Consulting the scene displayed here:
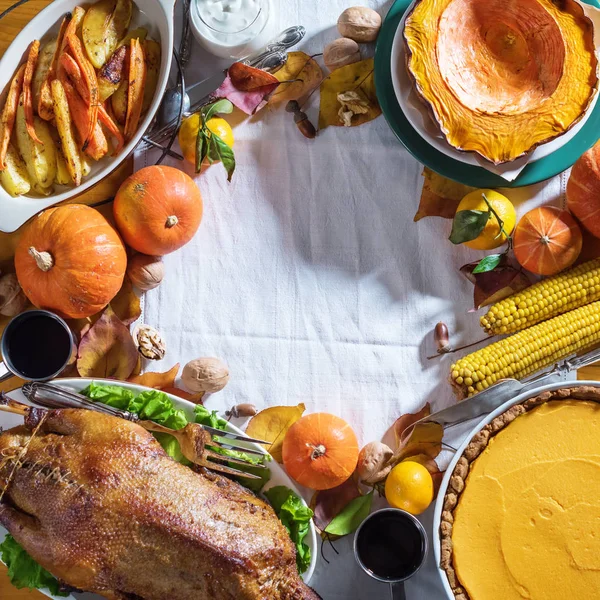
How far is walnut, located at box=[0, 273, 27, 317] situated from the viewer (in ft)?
5.83

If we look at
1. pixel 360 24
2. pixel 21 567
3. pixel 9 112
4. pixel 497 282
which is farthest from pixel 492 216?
pixel 21 567

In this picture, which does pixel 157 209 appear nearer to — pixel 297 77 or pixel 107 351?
pixel 107 351

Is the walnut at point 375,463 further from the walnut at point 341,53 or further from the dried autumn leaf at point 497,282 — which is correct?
the walnut at point 341,53

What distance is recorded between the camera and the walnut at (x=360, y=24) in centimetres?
179

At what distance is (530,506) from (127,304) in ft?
3.31

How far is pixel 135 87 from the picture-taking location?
5.59 feet

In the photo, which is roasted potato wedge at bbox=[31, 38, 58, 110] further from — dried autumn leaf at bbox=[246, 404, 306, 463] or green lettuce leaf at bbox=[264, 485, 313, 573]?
green lettuce leaf at bbox=[264, 485, 313, 573]

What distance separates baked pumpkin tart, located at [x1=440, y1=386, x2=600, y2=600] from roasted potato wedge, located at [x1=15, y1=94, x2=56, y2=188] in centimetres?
110

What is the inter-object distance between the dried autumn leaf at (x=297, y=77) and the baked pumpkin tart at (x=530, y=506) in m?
0.89

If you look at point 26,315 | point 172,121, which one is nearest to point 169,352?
point 26,315

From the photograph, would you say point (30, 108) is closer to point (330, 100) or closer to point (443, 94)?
point (330, 100)

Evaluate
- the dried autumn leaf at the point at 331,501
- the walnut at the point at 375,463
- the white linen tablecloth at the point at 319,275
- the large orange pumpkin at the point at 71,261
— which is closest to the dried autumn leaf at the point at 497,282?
the white linen tablecloth at the point at 319,275

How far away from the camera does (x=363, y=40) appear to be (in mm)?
1821

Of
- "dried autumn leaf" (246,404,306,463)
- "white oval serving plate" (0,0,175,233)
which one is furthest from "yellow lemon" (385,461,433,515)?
"white oval serving plate" (0,0,175,233)
